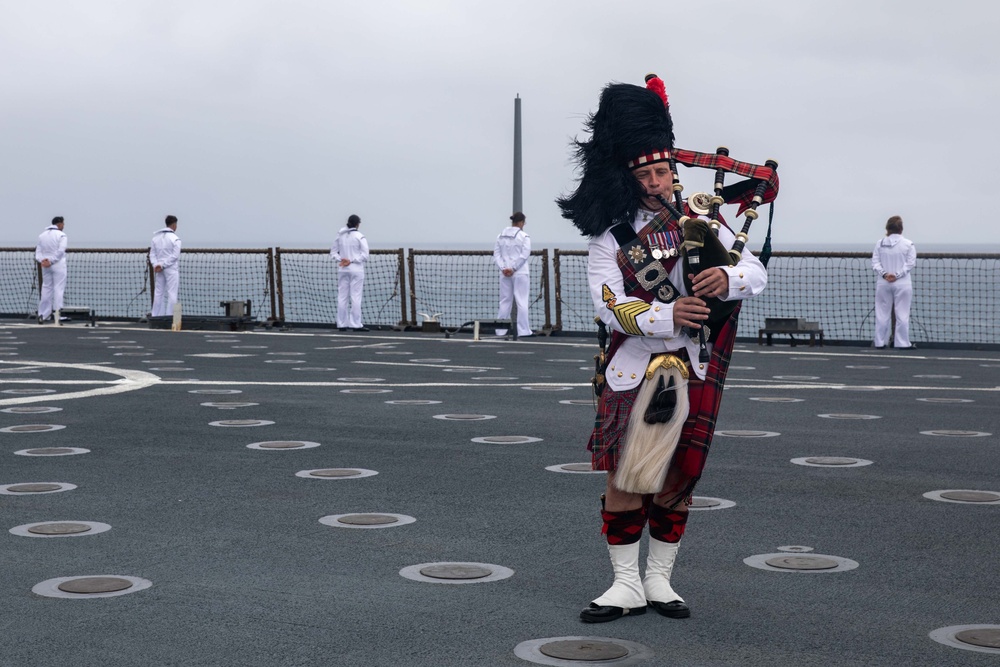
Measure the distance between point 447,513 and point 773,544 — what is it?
148cm

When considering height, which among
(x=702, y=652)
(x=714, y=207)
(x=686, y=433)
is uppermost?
(x=714, y=207)

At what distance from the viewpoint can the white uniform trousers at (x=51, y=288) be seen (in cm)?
2477

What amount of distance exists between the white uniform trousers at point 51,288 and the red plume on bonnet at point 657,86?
21870 mm

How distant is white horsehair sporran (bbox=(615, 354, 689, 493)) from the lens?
13.7 feet

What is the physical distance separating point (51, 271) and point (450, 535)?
21.0m

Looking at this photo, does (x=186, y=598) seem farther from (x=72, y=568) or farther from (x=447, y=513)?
(x=447, y=513)

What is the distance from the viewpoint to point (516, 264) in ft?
70.8

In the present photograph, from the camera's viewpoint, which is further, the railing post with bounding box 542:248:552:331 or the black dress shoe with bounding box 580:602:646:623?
the railing post with bounding box 542:248:552:331

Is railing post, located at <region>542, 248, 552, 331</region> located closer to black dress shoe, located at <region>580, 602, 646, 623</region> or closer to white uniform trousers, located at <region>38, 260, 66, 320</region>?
white uniform trousers, located at <region>38, 260, 66, 320</region>

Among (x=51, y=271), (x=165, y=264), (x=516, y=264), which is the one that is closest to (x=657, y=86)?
(x=516, y=264)

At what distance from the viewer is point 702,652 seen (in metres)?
3.88

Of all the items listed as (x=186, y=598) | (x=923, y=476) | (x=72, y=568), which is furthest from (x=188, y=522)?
(x=923, y=476)

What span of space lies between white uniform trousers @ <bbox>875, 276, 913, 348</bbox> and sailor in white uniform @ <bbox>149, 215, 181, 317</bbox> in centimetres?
1247

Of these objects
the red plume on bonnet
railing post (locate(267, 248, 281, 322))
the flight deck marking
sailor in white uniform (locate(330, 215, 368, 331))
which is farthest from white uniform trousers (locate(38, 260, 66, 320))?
the red plume on bonnet
